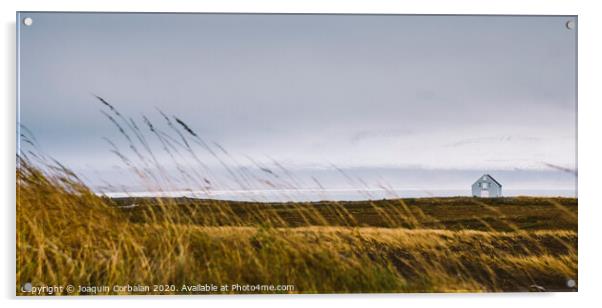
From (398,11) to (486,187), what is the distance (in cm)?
115

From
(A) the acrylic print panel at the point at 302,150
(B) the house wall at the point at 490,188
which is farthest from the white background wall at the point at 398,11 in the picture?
(B) the house wall at the point at 490,188

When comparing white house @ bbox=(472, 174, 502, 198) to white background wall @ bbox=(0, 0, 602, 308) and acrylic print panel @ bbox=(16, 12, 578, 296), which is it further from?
white background wall @ bbox=(0, 0, 602, 308)

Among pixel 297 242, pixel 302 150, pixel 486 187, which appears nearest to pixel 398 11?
pixel 302 150

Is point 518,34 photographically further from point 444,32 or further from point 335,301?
point 335,301

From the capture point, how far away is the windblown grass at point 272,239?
3.59m

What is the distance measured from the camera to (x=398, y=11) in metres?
3.73

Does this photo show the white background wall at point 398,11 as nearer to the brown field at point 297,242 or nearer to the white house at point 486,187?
the brown field at point 297,242

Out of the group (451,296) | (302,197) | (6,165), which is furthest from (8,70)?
(451,296)

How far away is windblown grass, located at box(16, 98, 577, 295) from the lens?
3590 mm

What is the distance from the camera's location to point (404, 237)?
147 inches

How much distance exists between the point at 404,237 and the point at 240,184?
1.01 meters

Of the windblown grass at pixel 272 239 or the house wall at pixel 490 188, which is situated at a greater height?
the house wall at pixel 490 188

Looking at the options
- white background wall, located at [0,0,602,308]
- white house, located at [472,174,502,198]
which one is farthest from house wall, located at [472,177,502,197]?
white background wall, located at [0,0,602,308]

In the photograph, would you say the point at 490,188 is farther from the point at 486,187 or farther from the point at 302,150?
the point at 302,150
